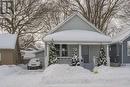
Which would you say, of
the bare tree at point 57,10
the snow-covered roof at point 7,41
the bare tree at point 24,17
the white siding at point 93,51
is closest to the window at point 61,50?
the white siding at point 93,51

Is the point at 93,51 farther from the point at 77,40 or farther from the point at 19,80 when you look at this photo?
the point at 19,80

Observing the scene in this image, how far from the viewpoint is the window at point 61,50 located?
1447 inches

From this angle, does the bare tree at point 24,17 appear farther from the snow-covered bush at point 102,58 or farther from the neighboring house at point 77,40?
the snow-covered bush at point 102,58

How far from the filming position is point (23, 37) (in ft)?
196

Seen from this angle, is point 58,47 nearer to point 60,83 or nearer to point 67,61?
point 67,61

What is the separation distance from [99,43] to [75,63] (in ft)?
11.8

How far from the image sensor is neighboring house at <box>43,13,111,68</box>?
3472cm

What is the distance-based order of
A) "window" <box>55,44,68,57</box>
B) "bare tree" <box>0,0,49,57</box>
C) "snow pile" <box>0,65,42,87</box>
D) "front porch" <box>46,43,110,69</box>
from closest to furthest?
"snow pile" <box>0,65,42,87</box>
"front porch" <box>46,43,110,69</box>
"window" <box>55,44,68,57</box>
"bare tree" <box>0,0,49,57</box>

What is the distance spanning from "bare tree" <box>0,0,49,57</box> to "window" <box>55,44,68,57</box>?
57.1ft

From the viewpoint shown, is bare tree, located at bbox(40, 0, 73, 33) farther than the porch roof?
Yes

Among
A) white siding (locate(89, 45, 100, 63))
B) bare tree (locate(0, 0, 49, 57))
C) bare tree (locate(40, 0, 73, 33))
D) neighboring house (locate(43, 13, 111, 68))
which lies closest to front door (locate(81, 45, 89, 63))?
neighboring house (locate(43, 13, 111, 68))

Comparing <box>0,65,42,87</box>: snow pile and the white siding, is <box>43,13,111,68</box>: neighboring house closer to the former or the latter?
the white siding

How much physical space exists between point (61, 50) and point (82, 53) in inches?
103

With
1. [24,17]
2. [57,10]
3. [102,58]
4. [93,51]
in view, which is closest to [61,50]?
[93,51]
